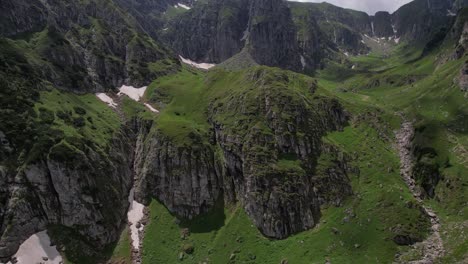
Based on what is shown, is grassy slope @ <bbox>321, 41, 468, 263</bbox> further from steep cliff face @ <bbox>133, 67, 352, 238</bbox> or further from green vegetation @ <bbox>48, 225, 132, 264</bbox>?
green vegetation @ <bbox>48, 225, 132, 264</bbox>

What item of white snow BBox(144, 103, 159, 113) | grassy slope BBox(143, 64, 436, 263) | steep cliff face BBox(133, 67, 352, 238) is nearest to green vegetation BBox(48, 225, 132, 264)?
grassy slope BBox(143, 64, 436, 263)

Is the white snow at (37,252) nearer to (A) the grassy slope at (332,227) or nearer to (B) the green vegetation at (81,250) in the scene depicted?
(B) the green vegetation at (81,250)

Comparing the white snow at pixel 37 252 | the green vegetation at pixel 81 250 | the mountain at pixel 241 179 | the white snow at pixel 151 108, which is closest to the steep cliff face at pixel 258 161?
the mountain at pixel 241 179

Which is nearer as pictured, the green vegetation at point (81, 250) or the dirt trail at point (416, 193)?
the dirt trail at point (416, 193)

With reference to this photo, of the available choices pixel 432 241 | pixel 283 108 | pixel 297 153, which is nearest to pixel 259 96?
pixel 283 108

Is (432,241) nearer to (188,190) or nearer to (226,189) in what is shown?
(226,189)

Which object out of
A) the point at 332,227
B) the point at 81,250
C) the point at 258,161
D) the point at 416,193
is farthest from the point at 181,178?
the point at 416,193

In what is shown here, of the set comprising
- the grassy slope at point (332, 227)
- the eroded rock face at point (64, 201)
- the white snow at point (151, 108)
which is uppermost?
the white snow at point (151, 108)
